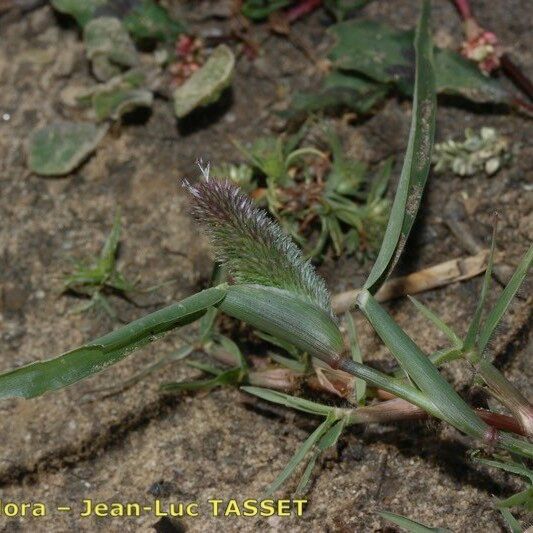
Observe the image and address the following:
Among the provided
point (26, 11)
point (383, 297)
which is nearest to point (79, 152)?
point (26, 11)

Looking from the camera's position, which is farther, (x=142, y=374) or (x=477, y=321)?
(x=142, y=374)

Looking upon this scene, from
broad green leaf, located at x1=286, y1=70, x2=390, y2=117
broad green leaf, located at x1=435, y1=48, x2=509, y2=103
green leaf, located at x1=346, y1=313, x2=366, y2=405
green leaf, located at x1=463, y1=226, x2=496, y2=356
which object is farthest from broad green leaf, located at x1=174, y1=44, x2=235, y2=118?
green leaf, located at x1=463, y1=226, x2=496, y2=356

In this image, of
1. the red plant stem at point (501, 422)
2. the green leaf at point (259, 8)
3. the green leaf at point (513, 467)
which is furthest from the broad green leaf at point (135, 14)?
the green leaf at point (513, 467)

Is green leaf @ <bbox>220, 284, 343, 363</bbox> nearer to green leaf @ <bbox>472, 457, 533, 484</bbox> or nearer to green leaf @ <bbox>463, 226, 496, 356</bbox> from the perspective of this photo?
green leaf @ <bbox>463, 226, 496, 356</bbox>

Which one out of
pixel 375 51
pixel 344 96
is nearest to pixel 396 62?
pixel 375 51

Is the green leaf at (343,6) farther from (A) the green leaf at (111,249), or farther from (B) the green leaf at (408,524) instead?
(B) the green leaf at (408,524)

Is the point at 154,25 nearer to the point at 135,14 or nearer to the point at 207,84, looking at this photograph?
the point at 135,14
